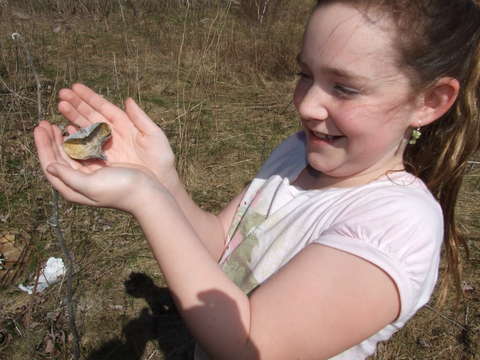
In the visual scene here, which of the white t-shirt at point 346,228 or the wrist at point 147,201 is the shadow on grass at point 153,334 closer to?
the white t-shirt at point 346,228

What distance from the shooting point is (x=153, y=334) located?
102 inches

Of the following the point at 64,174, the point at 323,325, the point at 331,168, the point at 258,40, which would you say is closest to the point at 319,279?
the point at 323,325

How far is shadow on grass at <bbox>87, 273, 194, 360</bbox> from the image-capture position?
2.48 m

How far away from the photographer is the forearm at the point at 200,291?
101 centimetres

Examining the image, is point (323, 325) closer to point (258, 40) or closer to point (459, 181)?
point (459, 181)

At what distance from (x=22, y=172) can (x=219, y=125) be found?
2.28 meters

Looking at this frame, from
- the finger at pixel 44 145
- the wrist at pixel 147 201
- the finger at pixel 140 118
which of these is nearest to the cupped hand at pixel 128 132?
the finger at pixel 140 118

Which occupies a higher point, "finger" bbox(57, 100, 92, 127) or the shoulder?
the shoulder

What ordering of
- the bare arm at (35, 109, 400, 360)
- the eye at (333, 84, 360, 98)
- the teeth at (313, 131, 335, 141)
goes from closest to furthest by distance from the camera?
the bare arm at (35, 109, 400, 360) < the eye at (333, 84, 360, 98) < the teeth at (313, 131, 335, 141)

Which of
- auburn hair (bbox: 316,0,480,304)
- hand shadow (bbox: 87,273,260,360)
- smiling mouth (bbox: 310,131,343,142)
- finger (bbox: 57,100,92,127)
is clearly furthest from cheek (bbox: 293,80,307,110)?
hand shadow (bbox: 87,273,260,360)

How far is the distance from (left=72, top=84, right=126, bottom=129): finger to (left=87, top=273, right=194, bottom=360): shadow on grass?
1590 mm

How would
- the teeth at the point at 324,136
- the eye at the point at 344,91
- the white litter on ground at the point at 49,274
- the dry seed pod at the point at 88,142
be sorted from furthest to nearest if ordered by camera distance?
the white litter on ground at the point at 49,274, the dry seed pod at the point at 88,142, the teeth at the point at 324,136, the eye at the point at 344,91

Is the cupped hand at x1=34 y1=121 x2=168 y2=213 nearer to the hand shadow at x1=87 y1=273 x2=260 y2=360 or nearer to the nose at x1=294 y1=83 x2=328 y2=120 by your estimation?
the nose at x1=294 y1=83 x2=328 y2=120

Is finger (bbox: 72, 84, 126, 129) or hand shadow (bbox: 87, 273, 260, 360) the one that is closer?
finger (bbox: 72, 84, 126, 129)
